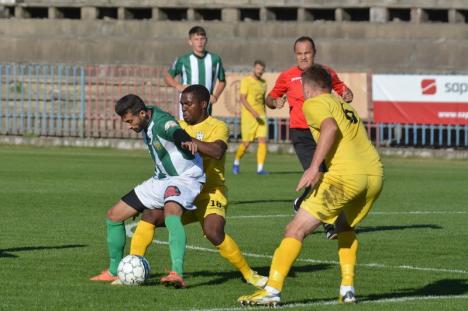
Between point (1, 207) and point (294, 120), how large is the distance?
4.63 m

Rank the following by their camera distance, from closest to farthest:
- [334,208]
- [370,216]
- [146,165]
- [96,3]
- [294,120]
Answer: [334,208], [294,120], [370,216], [146,165], [96,3]

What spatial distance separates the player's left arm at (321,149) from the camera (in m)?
8.59

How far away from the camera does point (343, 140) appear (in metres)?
9.00

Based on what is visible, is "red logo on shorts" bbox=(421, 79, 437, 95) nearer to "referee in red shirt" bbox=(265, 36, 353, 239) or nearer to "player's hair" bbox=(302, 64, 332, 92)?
"referee in red shirt" bbox=(265, 36, 353, 239)

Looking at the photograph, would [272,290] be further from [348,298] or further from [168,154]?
[168,154]

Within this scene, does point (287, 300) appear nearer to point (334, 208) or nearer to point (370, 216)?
point (334, 208)

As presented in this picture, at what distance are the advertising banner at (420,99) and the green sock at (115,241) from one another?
19614mm

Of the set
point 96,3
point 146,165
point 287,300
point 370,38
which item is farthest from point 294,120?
point 96,3

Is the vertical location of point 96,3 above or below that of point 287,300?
above

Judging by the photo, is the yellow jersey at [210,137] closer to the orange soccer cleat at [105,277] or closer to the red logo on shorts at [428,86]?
the orange soccer cleat at [105,277]

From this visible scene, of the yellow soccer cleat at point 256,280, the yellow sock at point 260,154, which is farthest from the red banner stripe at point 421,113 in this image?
the yellow soccer cleat at point 256,280

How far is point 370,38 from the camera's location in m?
33.3

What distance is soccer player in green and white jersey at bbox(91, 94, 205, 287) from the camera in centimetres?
980

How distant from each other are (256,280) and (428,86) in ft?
65.0
